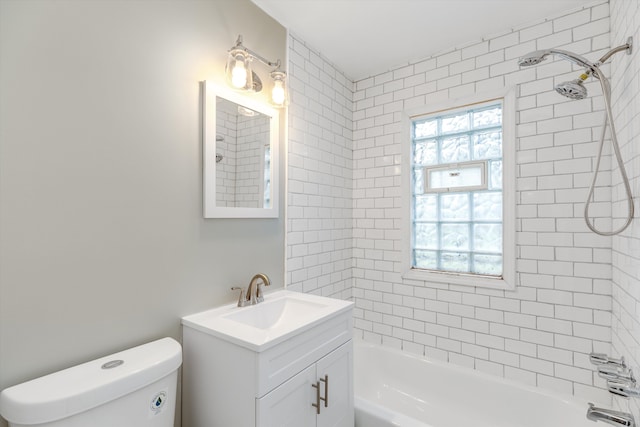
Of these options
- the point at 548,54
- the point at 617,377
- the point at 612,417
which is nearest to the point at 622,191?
the point at 548,54

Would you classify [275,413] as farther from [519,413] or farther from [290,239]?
[519,413]

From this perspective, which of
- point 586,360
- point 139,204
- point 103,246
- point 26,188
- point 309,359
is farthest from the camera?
point 586,360

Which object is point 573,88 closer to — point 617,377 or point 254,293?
point 617,377

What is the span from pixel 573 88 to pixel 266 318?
200cm

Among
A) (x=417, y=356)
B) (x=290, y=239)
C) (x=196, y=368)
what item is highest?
(x=290, y=239)

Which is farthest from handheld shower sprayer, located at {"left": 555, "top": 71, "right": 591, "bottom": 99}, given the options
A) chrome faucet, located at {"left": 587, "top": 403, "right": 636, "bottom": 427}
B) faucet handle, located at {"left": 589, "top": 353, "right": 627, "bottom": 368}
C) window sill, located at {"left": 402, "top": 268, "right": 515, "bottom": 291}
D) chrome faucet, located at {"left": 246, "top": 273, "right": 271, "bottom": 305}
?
chrome faucet, located at {"left": 246, "top": 273, "right": 271, "bottom": 305}

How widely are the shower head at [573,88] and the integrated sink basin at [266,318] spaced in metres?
1.57

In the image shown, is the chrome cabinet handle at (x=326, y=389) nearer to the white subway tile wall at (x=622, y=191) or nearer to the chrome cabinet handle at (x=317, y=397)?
the chrome cabinet handle at (x=317, y=397)

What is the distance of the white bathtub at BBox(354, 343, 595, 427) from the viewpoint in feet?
5.77

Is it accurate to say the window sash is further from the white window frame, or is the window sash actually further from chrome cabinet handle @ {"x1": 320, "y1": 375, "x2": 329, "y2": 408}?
chrome cabinet handle @ {"x1": 320, "y1": 375, "x2": 329, "y2": 408}

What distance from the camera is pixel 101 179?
1152 mm

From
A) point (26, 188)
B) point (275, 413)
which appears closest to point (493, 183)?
point (275, 413)

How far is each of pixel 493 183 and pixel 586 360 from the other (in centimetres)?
121

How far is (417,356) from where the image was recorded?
239 cm
